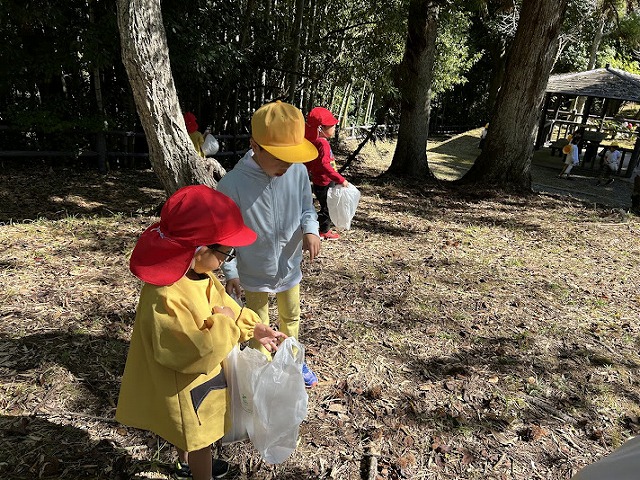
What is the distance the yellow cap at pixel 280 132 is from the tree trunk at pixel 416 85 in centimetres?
802

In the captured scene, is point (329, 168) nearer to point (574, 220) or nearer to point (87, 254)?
point (87, 254)

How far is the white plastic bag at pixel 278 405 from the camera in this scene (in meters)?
1.83

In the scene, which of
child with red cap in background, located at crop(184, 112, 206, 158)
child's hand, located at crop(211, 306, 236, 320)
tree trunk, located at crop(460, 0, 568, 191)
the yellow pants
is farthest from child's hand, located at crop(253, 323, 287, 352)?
tree trunk, located at crop(460, 0, 568, 191)

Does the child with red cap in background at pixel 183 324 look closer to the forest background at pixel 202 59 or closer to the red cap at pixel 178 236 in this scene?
the red cap at pixel 178 236

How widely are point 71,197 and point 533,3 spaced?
8516 mm

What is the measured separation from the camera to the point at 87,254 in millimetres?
4648

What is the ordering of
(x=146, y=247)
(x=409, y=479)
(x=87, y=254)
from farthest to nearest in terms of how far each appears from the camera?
(x=87, y=254) < (x=409, y=479) < (x=146, y=247)

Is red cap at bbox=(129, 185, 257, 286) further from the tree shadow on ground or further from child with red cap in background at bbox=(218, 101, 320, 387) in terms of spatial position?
the tree shadow on ground

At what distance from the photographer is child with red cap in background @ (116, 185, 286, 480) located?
1591 millimetres

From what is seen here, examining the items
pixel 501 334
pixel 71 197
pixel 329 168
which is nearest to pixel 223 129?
pixel 71 197

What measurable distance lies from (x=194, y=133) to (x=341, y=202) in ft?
11.1

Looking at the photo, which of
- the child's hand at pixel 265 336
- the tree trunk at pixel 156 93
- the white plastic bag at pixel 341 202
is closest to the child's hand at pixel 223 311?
the child's hand at pixel 265 336

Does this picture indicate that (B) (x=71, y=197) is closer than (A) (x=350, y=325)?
No

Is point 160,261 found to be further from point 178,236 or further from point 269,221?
point 269,221
